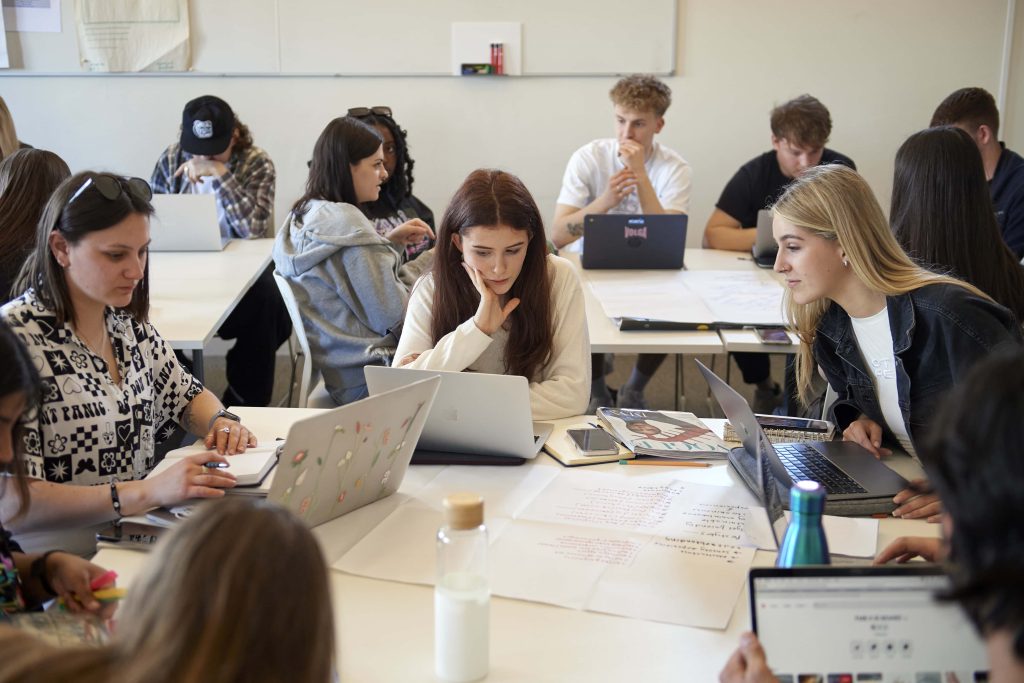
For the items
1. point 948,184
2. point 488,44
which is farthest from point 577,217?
point 948,184

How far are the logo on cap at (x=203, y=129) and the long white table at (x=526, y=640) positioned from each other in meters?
2.83

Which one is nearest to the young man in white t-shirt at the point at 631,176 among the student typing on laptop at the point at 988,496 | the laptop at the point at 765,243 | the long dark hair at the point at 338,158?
the laptop at the point at 765,243

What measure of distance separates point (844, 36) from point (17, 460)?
4.34 m

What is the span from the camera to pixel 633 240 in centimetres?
347

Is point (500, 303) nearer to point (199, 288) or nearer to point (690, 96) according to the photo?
point (199, 288)

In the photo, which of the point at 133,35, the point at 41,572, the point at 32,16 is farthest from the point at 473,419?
the point at 32,16

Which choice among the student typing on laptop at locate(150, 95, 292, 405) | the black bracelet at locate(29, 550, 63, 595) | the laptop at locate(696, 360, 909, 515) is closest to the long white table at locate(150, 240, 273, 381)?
the student typing on laptop at locate(150, 95, 292, 405)

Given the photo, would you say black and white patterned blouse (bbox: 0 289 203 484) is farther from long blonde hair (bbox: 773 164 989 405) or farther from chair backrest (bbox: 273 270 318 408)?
long blonde hair (bbox: 773 164 989 405)

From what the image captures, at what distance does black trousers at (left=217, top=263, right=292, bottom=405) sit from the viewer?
3957mm

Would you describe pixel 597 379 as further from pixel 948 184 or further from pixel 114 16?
pixel 114 16

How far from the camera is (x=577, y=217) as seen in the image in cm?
383

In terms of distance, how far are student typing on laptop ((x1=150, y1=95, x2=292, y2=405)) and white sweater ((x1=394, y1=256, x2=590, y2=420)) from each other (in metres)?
1.81

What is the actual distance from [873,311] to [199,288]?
6.87ft

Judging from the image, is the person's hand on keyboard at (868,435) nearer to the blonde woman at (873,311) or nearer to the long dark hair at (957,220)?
the blonde woman at (873,311)
